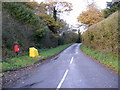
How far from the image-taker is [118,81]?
6.06 metres

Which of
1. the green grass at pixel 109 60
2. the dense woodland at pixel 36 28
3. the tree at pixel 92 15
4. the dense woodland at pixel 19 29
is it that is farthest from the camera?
the tree at pixel 92 15

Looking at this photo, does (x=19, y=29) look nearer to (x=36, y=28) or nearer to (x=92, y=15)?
(x=36, y=28)

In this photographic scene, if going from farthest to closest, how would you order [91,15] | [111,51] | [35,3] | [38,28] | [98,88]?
[91,15]
[35,3]
[38,28]
[111,51]
[98,88]

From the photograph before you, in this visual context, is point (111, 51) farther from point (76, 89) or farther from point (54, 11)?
point (54, 11)

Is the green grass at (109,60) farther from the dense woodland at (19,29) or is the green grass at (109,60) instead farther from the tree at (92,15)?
the tree at (92,15)

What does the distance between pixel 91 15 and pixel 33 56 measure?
27.1 meters

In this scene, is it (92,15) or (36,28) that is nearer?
(36,28)

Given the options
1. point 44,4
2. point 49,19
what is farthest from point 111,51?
point 44,4

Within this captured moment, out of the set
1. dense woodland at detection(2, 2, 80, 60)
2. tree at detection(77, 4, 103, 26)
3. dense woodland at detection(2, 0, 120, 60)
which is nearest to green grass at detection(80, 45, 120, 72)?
dense woodland at detection(2, 0, 120, 60)

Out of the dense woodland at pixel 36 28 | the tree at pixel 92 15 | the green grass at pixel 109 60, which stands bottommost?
the green grass at pixel 109 60

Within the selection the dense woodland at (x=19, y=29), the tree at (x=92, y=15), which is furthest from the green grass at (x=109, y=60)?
the tree at (x=92, y=15)

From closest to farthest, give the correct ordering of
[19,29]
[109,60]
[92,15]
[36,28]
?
[109,60] < [19,29] < [36,28] < [92,15]

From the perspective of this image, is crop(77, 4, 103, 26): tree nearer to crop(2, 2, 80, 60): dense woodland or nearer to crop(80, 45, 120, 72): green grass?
crop(2, 2, 80, 60): dense woodland

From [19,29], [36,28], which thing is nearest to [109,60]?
[19,29]
